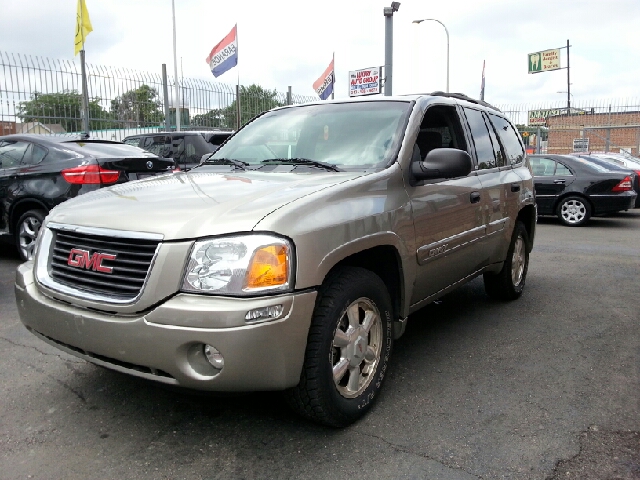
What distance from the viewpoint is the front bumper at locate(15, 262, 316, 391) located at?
2320mm

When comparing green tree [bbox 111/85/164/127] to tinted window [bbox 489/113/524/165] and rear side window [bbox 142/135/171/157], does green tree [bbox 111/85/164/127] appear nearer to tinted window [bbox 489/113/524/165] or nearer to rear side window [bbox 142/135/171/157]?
rear side window [bbox 142/135/171/157]

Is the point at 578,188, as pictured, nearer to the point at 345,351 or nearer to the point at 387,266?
the point at 387,266

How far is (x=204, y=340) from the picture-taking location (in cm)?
232

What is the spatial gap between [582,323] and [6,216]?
6.23 meters

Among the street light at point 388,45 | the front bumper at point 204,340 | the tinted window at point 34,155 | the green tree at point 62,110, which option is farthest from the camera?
the street light at point 388,45

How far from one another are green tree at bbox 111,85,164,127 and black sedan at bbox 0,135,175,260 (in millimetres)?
7249

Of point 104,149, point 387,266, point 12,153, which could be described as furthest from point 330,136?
point 12,153

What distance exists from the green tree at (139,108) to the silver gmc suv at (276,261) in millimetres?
11030

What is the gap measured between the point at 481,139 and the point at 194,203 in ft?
8.91

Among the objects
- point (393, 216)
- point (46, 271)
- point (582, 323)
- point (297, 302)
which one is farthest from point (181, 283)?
point (582, 323)

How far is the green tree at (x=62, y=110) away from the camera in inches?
460

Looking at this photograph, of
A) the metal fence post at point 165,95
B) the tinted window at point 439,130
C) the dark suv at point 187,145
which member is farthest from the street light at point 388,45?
the tinted window at point 439,130

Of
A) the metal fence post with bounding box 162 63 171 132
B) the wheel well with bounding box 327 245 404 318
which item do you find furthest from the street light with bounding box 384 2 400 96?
the wheel well with bounding box 327 245 404 318

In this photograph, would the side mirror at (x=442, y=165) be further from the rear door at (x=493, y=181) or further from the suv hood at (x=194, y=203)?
the rear door at (x=493, y=181)
